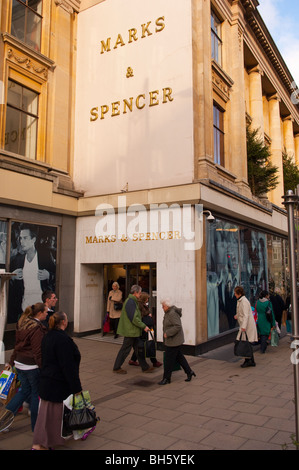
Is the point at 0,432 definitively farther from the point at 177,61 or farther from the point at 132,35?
the point at 132,35

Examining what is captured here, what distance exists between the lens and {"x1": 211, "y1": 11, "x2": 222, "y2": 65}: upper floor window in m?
14.2

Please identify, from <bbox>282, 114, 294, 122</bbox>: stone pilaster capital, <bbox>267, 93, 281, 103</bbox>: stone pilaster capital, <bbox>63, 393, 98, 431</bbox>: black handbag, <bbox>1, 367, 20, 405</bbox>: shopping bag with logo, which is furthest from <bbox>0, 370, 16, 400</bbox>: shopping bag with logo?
<bbox>282, 114, 294, 122</bbox>: stone pilaster capital

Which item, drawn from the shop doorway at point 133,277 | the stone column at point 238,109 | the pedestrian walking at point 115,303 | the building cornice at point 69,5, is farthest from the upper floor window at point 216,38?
the pedestrian walking at point 115,303

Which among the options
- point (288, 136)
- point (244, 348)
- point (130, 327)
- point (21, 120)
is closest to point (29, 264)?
point (130, 327)

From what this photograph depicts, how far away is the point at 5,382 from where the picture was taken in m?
5.14

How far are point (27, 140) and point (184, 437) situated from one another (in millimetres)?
10259

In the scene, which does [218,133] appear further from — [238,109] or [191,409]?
[191,409]

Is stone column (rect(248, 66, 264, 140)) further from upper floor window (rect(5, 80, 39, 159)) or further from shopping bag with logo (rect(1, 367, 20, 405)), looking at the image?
shopping bag with logo (rect(1, 367, 20, 405))

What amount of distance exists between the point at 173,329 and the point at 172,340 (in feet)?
0.71

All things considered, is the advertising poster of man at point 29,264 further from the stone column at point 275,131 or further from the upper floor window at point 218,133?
the stone column at point 275,131

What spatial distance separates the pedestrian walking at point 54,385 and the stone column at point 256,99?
17644 millimetres

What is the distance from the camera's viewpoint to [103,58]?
13219 mm

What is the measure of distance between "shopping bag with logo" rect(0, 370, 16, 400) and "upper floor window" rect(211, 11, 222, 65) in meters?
13.0

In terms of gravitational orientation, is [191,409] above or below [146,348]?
below
